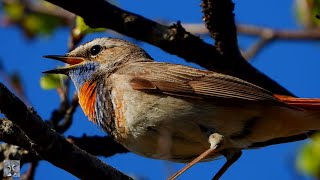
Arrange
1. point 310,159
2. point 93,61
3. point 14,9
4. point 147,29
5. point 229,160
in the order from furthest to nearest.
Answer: point 14,9, point 93,61, point 147,29, point 229,160, point 310,159

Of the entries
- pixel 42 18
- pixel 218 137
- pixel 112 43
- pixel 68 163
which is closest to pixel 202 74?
pixel 218 137

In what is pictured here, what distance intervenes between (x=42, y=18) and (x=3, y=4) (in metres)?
0.45

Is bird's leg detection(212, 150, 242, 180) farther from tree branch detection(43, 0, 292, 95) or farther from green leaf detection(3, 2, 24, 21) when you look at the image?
green leaf detection(3, 2, 24, 21)

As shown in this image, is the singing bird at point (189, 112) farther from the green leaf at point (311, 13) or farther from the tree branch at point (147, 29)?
the green leaf at point (311, 13)

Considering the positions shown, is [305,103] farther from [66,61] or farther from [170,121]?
[66,61]

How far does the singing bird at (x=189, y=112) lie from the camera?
17.9ft

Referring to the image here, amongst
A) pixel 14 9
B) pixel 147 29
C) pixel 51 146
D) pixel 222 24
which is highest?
Result: pixel 14 9

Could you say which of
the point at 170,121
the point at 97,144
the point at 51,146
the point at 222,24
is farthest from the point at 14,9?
the point at 51,146

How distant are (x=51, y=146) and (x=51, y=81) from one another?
2.44m

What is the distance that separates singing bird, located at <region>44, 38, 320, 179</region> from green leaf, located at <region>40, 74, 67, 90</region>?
0.47 metres

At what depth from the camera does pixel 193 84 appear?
5.83 m

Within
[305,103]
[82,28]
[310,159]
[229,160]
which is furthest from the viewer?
[82,28]

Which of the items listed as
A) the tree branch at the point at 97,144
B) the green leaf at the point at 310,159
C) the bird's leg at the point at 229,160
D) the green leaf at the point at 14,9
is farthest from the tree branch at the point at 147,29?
the green leaf at the point at 14,9

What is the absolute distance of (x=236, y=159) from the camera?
19.6ft
